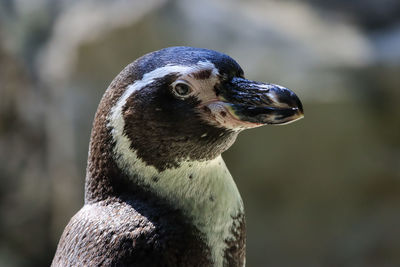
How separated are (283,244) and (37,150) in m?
1.31

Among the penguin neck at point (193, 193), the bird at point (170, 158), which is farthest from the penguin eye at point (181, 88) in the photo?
the penguin neck at point (193, 193)

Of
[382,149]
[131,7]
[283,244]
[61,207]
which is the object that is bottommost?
[283,244]

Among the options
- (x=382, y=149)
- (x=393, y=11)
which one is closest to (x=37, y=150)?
(x=382, y=149)

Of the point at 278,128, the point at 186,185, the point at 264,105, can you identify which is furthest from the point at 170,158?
the point at 278,128

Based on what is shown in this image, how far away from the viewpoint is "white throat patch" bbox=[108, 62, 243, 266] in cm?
92

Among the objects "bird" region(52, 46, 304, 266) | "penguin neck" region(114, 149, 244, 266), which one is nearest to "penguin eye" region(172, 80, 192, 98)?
"bird" region(52, 46, 304, 266)

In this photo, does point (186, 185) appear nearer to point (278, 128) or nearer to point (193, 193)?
point (193, 193)

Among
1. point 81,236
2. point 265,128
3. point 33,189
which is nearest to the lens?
point 81,236

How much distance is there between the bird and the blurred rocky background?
1.70 metres

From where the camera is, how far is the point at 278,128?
264 cm

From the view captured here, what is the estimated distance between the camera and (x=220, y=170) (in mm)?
Result: 976

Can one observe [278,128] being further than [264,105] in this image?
Yes

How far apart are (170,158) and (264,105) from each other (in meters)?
0.17

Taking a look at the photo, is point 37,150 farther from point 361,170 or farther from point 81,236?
point 81,236
